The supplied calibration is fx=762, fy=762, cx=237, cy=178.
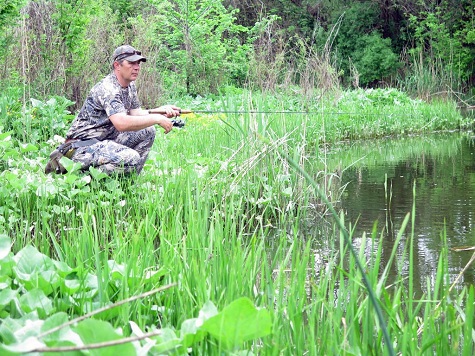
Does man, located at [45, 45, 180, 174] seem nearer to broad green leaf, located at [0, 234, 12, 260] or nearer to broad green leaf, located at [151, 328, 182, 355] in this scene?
broad green leaf, located at [0, 234, 12, 260]

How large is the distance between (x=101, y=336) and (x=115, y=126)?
3.73 meters

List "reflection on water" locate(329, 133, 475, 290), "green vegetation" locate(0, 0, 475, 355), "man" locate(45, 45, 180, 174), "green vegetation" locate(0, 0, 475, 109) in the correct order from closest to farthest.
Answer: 1. "green vegetation" locate(0, 0, 475, 355)
2. "reflection on water" locate(329, 133, 475, 290)
3. "man" locate(45, 45, 180, 174)
4. "green vegetation" locate(0, 0, 475, 109)

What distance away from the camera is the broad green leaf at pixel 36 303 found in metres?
2.06

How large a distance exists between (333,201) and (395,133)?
758 centimetres

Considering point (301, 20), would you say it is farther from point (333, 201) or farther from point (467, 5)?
point (333, 201)

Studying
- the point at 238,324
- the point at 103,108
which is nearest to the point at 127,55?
the point at 103,108

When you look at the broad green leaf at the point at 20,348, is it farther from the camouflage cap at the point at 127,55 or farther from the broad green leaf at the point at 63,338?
the camouflage cap at the point at 127,55

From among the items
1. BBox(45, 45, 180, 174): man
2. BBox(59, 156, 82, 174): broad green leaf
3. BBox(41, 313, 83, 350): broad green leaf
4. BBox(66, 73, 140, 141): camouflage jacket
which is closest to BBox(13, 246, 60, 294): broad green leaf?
BBox(41, 313, 83, 350): broad green leaf

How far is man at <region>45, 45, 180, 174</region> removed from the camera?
5027 millimetres

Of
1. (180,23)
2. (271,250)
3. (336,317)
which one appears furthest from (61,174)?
(180,23)

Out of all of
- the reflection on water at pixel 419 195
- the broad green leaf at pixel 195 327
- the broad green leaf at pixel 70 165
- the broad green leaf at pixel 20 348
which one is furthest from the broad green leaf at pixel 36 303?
the broad green leaf at pixel 70 165

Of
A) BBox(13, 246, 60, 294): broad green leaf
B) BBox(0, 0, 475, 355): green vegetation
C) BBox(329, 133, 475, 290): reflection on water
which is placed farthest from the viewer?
BBox(329, 133, 475, 290): reflection on water

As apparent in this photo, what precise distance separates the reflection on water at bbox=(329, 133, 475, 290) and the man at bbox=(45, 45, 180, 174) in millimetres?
1574

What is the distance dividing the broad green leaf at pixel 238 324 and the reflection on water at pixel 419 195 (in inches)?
23.4
